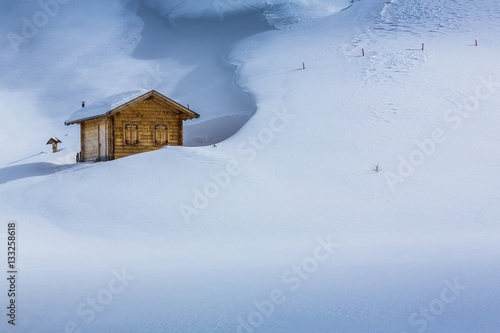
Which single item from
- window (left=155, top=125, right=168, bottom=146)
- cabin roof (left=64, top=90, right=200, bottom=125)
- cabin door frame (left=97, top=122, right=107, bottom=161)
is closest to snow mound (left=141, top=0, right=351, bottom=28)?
cabin roof (left=64, top=90, right=200, bottom=125)

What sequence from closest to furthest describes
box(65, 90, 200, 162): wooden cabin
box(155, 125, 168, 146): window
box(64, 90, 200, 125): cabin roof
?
box(64, 90, 200, 125): cabin roof
box(65, 90, 200, 162): wooden cabin
box(155, 125, 168, 146): window

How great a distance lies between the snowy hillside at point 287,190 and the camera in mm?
8398

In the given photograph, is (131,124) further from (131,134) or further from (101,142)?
(101,142)

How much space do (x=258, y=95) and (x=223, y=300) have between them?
25257mm

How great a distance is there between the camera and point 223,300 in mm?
8688

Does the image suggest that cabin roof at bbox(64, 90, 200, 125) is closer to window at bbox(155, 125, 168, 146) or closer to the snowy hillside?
window at bbox(155, 125, 168, 146)

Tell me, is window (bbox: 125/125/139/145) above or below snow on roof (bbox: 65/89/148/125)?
below

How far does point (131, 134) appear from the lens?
2609cm

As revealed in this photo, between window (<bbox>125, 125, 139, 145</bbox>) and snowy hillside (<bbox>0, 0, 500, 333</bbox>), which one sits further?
window (<bbox>125, 125, 139, 145</bbox>)

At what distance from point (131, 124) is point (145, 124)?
0.65 m

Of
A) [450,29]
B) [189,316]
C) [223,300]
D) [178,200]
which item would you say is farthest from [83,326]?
[450,29]

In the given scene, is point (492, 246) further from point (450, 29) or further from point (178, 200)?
point (450, 29)

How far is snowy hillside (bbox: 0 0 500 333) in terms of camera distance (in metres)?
8.40

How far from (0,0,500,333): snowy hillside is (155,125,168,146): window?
3.50 m
